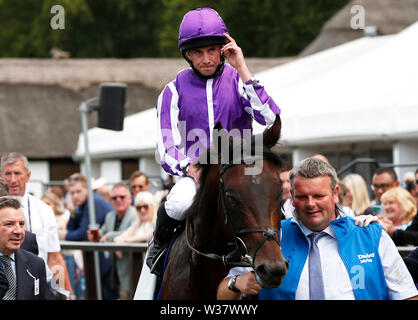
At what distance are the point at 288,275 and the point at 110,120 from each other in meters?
7.47

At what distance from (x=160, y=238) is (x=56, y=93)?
28274 mm

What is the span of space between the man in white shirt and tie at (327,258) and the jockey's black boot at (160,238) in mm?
839

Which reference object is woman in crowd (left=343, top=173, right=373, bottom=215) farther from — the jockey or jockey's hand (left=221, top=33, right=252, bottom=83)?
jockey's hand (left=221, top=33, right=252, bottom=83)

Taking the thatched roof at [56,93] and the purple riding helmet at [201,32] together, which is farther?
the thatched roof at [56,93]

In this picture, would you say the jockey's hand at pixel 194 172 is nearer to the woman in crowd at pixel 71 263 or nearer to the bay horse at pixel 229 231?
the bay horse at pixel 229 231

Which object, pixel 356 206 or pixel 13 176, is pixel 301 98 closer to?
pixel 356 206

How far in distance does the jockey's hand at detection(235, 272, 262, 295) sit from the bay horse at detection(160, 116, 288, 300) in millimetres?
70

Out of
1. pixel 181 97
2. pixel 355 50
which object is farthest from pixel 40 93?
pixel 181 97

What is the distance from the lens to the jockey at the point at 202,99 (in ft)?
17.0

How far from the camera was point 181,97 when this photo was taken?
5352 mm

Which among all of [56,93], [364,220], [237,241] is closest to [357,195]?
[364,220]

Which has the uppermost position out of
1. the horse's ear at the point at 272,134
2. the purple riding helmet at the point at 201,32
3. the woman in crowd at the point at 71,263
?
the purple riding helmet at the point at 201,32

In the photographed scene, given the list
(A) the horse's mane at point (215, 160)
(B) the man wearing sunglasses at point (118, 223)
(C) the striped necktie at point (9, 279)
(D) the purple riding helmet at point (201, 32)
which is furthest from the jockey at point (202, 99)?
(B) the man wearing sunglasses at point (118, 223)

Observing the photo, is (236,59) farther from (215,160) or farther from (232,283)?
(232,283)
